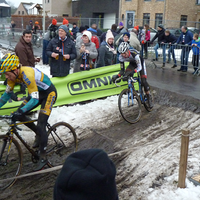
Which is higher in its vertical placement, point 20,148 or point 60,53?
point 60,53

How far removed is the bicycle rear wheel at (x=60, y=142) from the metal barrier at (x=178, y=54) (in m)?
7.95

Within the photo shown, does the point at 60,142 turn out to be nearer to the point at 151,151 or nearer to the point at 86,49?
the point at 151,151

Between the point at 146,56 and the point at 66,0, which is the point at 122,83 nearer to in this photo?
the point at 146,56

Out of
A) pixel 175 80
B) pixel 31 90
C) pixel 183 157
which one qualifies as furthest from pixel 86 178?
pixel 175 80

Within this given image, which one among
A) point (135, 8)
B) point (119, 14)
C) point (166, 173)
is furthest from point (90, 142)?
point (119, 14)

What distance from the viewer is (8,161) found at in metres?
4.62

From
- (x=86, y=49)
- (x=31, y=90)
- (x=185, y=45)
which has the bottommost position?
(x=31, y=90)

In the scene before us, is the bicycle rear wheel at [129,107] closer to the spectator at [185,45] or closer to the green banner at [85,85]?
the green banner at [85,85]

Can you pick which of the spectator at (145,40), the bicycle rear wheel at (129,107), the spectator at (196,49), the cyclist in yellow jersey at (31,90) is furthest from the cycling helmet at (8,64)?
the spectator at (145,40)

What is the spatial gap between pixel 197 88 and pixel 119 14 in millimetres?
32746

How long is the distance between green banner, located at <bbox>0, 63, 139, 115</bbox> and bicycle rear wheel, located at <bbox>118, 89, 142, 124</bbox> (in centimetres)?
144

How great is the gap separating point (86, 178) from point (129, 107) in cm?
575

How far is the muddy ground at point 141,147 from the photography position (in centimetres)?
434

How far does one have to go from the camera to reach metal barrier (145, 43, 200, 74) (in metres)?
11.9
